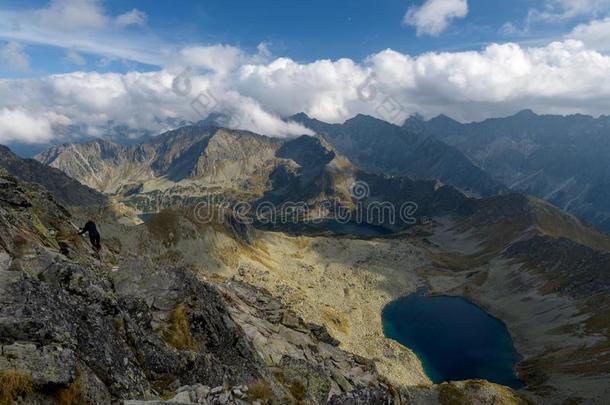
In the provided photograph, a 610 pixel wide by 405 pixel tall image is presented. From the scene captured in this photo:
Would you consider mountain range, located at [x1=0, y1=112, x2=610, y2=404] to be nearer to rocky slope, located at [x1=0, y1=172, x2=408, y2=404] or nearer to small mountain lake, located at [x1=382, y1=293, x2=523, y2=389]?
rocky slope, located at [x1=0, y1=172, x2=408, y2=404]

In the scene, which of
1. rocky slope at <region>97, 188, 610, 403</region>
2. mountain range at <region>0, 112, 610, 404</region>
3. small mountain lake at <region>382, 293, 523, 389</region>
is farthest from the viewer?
small mountain lake at <region>382, 293, 523, 389</region>

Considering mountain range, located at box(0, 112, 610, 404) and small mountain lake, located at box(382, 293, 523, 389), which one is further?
small mountain lake, located at box(382, 293, 523, 389)

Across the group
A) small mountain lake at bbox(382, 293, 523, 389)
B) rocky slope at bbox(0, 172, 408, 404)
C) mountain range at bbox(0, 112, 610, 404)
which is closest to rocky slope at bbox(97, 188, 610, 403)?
mountain range at bbox(0, 112, 610, 404)

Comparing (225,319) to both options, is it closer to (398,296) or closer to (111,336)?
(111,336)

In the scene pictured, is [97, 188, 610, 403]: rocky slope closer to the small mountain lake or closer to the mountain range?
the mountain range

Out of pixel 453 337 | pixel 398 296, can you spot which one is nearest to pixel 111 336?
pixel 453 337

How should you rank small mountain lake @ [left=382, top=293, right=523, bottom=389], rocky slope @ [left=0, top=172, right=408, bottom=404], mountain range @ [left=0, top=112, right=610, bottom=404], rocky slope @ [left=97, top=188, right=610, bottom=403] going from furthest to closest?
small mountain lake @ [left=382, top=293, right=523, bottom=389], rocky slope @ [left=97, top=188, right=610, bottom=403], mountain range @ [left=0, top=112, right=610, bottom=404], rocky slope @ [left=0, top=172, right=408, bottom=404]

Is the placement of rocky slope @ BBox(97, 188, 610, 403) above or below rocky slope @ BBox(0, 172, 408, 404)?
below

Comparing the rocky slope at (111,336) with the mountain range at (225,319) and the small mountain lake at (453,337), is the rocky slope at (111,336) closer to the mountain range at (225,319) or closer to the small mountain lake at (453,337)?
the mountain range at (225,319)

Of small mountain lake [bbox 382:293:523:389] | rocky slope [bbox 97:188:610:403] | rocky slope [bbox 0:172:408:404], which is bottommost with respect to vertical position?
small mountain lake [bbox 382:293:523:389]
